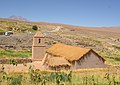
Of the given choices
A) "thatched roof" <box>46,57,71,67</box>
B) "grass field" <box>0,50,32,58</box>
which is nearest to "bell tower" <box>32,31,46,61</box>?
"thatched roof" <box>46,57,71,67</box>

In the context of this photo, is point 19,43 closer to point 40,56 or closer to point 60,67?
point 40,56

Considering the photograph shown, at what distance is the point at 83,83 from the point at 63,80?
1650 millimetres

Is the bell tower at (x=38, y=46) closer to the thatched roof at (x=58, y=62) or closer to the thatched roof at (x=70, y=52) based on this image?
the thatched roof at (x=70, y=52)

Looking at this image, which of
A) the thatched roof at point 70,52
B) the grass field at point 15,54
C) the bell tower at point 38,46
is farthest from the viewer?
the grass field at point 15,54

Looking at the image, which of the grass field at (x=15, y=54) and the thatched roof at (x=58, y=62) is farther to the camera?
the grass field at (x=15, y=54)

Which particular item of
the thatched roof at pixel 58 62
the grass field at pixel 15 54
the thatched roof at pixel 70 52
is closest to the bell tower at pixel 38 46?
the thatched roof at pixel 70 52

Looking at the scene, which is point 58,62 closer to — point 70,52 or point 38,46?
point 70,52

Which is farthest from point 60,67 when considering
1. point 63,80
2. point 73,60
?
point 63,80

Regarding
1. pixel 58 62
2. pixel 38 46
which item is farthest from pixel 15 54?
pixel 58 62

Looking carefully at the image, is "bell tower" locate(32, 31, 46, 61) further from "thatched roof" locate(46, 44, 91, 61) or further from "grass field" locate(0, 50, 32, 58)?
"grass field" locate(0, 50, 32, 58)

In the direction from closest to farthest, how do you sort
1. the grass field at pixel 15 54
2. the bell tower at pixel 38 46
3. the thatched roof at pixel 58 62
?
the thatched roof at pixel 58 62 < the bell tower at pixel 38 46 < the grass field at pixel 15 54

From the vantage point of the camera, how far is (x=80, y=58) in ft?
147

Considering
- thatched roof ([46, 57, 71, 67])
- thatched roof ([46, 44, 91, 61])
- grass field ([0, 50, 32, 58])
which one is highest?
thatched roof ([46, 44, 91, 61])

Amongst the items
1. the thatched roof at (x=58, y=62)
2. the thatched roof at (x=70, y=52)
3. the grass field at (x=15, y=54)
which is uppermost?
the thatched roof at (x=70, y=52)
